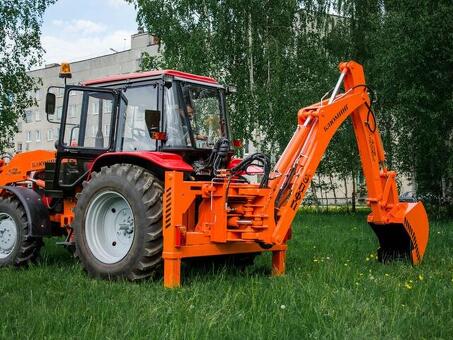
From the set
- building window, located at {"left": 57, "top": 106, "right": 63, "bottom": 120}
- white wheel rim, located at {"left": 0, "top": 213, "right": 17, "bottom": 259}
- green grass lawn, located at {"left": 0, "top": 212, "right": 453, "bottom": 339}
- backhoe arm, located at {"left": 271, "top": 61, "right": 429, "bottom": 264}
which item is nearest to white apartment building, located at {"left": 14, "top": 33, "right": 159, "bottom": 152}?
building window, located at {"left": 57, "top": 106, "right": 63, "bottom": 120}

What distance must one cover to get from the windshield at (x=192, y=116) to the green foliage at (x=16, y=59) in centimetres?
1547

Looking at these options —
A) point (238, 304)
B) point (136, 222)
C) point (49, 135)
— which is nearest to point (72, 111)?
point (136, 222)

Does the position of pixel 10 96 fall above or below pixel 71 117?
above

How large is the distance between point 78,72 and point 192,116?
47.3m

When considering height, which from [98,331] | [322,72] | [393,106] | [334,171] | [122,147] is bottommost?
[98,331]

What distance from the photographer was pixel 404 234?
7.45m

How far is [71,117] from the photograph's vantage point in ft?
25.1

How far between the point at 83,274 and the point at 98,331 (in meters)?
2.77

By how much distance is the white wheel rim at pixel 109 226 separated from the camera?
6531 millimetres

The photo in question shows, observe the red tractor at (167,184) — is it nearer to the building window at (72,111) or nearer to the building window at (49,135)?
the building window at (72,111)

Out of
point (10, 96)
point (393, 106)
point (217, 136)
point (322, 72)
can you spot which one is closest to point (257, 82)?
point (322, 72)

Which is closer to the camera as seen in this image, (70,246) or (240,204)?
(240,204)

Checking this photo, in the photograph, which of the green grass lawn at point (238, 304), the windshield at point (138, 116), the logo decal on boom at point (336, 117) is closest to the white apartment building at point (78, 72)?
the windshield at point (138, 116)

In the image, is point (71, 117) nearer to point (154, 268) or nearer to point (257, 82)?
point (154, 268)
